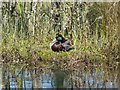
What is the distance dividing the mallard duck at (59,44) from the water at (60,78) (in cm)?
21

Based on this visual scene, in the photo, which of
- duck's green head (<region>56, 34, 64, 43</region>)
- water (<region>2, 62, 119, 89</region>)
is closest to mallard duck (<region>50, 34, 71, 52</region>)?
duck's green head (<region>56, 34, 64, 43</region>)

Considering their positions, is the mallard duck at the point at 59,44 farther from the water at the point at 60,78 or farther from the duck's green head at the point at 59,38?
the water at the point at 60,78

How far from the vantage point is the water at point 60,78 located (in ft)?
15.6

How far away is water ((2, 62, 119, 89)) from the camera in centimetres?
474

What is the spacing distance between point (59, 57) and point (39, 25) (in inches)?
15.2

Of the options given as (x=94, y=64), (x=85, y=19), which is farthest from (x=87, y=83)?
(x=85, y=19)

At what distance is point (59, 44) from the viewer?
4738 mm

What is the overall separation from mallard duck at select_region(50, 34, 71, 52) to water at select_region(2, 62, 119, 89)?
0.21 m

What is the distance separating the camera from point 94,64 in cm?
476

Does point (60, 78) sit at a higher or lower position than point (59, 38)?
lower

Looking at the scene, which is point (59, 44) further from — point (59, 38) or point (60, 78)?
point (60, 78)

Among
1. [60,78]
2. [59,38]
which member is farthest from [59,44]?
[60,78]

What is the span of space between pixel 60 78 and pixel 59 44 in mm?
347

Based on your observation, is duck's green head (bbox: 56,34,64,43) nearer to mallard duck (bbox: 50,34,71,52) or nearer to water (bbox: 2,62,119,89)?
mallard duck (bbox: 50,34,71,52)
